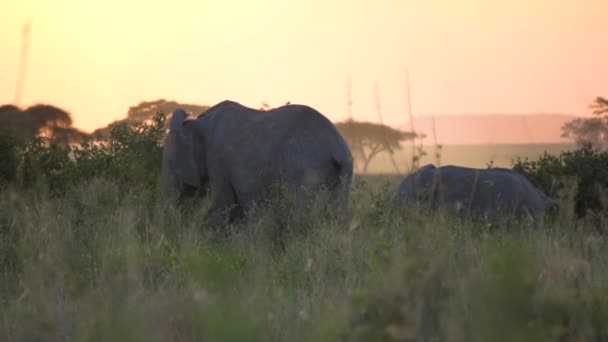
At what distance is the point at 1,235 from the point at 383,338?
5075mm

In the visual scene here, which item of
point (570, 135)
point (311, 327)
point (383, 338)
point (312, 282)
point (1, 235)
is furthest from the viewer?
point (570, 135)

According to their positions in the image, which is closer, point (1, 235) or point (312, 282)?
point (312, 282)

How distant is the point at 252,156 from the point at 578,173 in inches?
162

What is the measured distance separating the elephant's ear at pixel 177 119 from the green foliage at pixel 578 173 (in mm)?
4238

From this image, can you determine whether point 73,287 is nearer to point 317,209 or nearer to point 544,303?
point 544,303

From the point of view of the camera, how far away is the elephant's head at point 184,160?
1079cm

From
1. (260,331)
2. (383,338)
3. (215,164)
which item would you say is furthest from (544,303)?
(215,164)

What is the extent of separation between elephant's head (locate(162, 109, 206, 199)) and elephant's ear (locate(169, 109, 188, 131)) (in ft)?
0.09

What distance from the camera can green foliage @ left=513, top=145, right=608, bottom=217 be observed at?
→ 11.1 meters

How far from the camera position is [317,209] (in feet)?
27.5

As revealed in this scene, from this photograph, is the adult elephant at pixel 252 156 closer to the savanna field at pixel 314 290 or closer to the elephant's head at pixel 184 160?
the elephant's head at pixel 184 160

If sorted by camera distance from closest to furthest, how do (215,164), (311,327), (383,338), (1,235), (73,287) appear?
(383,338)
(311,327)
(73,287)
(1,235)
(215,164)

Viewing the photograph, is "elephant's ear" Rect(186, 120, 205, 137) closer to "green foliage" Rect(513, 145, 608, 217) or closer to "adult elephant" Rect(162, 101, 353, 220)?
"adult elephant" Rect(162, 101, 353, 220)

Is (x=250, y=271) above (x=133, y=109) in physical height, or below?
below
